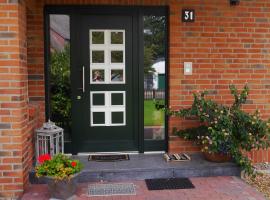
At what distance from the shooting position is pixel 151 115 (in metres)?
5.52

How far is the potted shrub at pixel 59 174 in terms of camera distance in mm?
3982

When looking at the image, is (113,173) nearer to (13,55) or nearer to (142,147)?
(142,147)

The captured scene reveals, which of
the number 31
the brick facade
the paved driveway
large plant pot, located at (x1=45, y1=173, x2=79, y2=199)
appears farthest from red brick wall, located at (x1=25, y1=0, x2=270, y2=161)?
large plant pot, located at (x1=45, y1=173, x2=79, y2=199)

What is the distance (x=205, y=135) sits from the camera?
490 centimetres

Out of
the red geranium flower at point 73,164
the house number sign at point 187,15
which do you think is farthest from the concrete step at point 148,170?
the house number sign at point 187,15

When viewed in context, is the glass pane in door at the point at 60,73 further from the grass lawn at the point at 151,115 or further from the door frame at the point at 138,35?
the grass lawn at the point at 151,115

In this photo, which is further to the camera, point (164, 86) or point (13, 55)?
point (164, 86)

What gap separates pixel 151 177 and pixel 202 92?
146 centimetres

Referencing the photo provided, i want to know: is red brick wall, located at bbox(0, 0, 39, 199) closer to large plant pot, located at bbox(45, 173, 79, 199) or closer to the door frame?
large plant pot, located at bbox(45, 173, 79, 199)

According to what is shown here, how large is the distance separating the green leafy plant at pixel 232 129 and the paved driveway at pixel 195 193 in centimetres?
33

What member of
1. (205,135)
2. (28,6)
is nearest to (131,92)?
(205,135)

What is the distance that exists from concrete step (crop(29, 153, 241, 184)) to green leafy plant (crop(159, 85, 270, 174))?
0.80 feet

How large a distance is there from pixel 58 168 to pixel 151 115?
1.97 m

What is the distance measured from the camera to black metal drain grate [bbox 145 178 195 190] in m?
4.45
